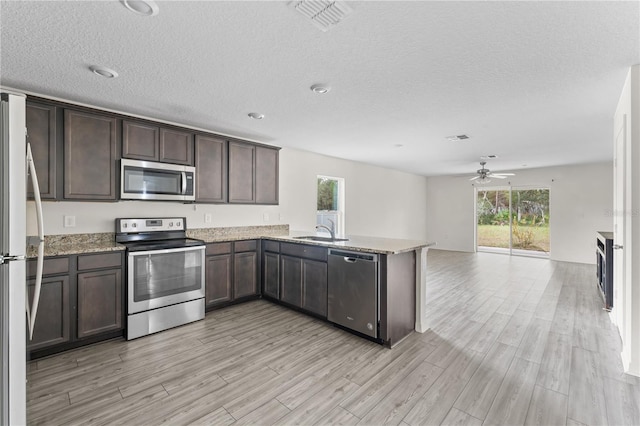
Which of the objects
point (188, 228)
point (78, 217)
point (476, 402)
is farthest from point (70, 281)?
point (476, 402)

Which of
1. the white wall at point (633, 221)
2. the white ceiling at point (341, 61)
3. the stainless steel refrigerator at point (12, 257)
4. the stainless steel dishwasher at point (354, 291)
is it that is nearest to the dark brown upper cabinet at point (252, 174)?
the white ceiling at point (341, 61)

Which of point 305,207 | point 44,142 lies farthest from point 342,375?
point 305,207

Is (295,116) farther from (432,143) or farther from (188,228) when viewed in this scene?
(432,143)

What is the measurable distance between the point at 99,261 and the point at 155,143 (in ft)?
4.79

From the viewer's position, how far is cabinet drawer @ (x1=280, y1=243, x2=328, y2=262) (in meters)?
3.40

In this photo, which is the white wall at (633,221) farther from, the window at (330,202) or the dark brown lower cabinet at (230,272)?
the window at (330,202)

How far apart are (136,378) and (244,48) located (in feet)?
8.70

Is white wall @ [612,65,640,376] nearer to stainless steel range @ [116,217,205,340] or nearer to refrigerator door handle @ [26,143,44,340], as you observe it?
stainless steel range @ [116,217,205,340]

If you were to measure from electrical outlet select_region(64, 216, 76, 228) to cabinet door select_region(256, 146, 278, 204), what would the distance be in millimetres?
2214

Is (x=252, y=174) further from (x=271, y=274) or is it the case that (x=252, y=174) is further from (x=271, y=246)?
(x=271, y=274)

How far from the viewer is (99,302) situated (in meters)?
2.86

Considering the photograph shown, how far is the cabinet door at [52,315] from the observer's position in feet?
8.32

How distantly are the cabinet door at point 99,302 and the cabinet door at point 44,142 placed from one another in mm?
878

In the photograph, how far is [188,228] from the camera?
4043mm
